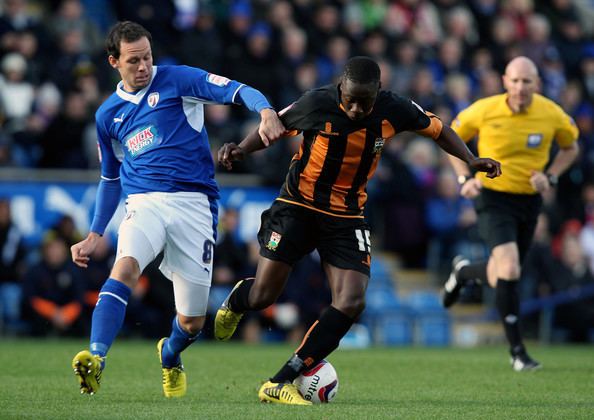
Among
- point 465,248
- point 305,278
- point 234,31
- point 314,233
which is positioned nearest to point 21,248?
point 305,278

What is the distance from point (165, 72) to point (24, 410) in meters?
2.53

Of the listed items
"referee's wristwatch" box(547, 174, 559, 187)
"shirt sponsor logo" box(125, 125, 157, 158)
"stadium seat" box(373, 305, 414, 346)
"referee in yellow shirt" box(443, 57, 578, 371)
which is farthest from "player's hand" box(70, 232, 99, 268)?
"stadium seat" box(373, 305, 414, 346)

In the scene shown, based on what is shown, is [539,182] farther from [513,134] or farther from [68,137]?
[68,137]

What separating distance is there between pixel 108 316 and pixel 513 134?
16.9 feet

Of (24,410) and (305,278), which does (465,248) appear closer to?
(305,278)

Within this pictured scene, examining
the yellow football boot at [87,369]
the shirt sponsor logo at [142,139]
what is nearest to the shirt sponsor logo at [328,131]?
the shirt sponsor logo at [142,139]

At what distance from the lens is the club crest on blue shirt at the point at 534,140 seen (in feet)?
36.4

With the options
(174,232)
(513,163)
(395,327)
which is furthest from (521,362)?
(395,327)

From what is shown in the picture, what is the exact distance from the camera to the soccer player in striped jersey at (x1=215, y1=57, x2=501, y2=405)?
7754 mm

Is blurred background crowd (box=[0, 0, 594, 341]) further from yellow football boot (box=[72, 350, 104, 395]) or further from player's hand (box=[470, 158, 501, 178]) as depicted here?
yellow football boot (box=[72, 350, 104, 395])

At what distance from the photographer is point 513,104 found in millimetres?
11062

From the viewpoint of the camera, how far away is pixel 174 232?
7828 millimetres

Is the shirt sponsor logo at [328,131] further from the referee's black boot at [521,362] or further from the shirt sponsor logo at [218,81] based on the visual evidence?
the referee's black boot at [521,362]

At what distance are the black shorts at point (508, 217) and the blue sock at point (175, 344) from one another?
3.89 m
